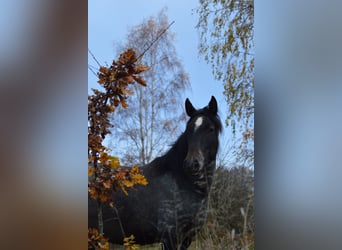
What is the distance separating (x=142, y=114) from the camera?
2.34m

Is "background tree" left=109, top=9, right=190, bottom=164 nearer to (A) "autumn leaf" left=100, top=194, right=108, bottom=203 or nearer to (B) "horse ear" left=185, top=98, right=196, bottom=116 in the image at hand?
(B) "horse ear" left=185, top=98, right=196, bottom=116

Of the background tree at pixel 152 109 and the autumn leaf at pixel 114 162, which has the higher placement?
the background tree at pixel 152 109

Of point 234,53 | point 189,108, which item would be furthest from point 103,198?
point 234,53

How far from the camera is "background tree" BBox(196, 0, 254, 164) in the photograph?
2293mm

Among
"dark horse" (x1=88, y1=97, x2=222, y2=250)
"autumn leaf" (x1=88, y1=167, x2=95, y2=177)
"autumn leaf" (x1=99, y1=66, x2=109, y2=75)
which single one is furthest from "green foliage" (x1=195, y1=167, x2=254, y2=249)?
"autumn leaf" (x1=99, y1=66, x2=109, y2=75)

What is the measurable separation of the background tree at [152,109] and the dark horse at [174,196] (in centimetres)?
9

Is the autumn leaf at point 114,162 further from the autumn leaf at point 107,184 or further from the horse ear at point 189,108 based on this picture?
the horse ear at point 189,108

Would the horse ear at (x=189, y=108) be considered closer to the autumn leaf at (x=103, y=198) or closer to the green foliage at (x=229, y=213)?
the green foliage at (x=229, y=213)

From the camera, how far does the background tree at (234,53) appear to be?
7.52 feet

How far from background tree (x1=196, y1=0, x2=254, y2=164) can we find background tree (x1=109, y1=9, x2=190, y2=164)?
256 millimetres

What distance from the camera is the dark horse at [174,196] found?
7.64 ft

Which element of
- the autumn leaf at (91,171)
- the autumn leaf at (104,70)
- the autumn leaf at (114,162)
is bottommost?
the autumn leaf at (91,171)

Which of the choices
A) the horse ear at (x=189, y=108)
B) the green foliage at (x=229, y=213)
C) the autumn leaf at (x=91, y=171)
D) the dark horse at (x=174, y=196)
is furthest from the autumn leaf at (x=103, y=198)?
the horse ear at (x=189, y=108)
